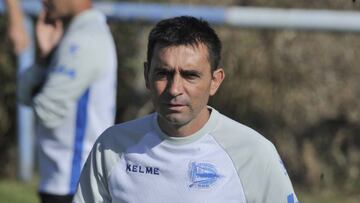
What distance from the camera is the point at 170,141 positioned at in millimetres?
3799

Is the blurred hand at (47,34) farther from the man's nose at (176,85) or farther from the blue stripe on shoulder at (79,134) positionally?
the man's nose at (176,85)

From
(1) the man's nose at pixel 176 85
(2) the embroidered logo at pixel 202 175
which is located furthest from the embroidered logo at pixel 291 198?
(1) the man's nose at pixel 176 85

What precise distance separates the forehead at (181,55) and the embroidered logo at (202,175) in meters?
0.35

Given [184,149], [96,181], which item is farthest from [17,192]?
[184,149]

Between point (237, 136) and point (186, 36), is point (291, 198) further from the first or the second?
point (186, 36)

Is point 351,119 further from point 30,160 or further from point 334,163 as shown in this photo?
point 30,160

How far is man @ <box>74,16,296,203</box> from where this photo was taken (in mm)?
3672

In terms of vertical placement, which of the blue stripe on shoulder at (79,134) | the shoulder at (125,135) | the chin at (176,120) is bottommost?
the blue stripe on shoulder at (79,134)

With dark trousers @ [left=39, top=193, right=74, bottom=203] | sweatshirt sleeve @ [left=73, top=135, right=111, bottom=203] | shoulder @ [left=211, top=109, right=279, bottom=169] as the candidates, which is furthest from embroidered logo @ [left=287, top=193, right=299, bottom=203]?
dark trousers @ [left=39, top=193, right=74, bottom=203]

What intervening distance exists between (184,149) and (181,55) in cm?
34

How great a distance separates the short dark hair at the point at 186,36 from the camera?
370 centimetres

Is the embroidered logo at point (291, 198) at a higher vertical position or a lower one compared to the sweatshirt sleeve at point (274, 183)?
lower

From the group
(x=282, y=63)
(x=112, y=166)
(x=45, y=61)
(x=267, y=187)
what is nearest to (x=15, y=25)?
(x=45, y=61)

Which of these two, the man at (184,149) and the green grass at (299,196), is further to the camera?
the green grass at (299,196)
